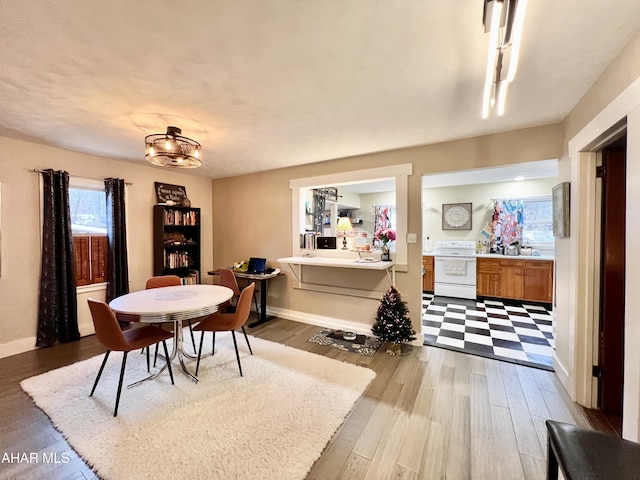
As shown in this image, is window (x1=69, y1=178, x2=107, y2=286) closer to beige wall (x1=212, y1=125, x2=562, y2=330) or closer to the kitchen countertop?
beige wall (x1=212, y1=125, x2=562, y2=330)

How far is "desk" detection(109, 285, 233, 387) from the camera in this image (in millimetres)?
1982

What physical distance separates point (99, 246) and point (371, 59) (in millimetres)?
4039

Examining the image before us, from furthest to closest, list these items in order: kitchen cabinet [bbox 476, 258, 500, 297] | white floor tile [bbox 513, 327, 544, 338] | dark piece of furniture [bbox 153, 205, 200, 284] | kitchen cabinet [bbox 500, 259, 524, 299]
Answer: kitchen cabinet [bbox 476, 258, 500, 297], kitchen cabinet [bbox 500, 259, 524, 299], dark piece of furniture [bbox 153, 205, 200, 284], white floor tile [bbox 513, 327, 544, 338]

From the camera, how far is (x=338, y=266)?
3.31 m

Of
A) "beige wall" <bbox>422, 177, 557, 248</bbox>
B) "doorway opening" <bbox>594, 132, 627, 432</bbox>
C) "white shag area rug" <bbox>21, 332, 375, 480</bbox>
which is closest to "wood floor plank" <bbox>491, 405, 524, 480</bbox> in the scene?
"doorway opening" <bbox>594, 132, 627, 432</bbox>

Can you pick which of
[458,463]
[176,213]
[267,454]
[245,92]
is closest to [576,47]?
[245,92]

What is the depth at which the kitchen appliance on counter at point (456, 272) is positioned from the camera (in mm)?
5086

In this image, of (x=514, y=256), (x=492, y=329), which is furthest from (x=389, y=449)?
(x=514, y=256)

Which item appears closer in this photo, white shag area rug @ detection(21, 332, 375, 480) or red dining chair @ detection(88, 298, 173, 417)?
white shag area rug @ detection(21, 332, 375, 480)

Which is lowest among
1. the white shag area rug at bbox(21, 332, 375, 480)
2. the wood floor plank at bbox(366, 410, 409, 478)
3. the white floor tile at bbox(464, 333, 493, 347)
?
the wood floor plank at bbox(366, 410, 409, 478)

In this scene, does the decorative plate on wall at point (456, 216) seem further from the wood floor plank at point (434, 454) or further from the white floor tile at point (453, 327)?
the wood floor plank at point (434, 454)

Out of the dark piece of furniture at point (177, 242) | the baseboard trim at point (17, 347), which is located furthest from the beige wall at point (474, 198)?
the baseboard trim at point (17, 347)

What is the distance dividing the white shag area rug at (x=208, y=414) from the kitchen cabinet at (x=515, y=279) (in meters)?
3.75
